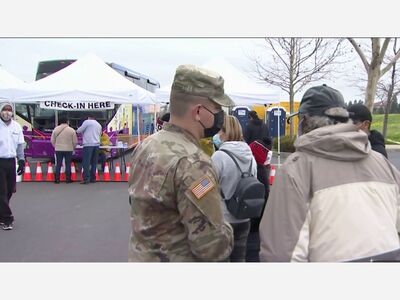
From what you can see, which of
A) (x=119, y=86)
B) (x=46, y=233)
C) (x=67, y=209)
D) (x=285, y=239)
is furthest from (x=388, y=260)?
(x=119, y=86)

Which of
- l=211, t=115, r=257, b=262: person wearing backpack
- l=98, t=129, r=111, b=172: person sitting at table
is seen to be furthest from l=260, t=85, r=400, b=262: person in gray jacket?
l=98, t=129, r=111, b=172: person sitting at table

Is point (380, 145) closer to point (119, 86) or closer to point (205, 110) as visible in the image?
point (205, 110)

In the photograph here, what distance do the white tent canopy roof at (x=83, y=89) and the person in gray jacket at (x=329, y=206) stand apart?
938 cm

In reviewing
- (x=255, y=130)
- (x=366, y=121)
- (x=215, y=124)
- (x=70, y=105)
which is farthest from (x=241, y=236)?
(x=70, y=105)

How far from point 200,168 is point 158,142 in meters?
0.24

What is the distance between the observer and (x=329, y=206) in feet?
5.70

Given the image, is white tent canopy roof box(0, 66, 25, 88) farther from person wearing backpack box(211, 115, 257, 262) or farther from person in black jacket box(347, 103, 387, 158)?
person in black jacket box(347, 103, 387, 158)

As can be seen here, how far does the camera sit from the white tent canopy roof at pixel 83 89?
417 inches

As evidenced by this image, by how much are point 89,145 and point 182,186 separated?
9652mm

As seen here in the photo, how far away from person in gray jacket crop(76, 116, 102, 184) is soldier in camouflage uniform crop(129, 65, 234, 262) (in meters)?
9.27

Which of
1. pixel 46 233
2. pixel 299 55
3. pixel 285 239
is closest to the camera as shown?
pixel 285 239

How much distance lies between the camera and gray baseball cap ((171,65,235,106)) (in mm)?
1908

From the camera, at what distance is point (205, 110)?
1955 mm

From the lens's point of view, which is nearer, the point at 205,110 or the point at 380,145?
the point at 205,110
